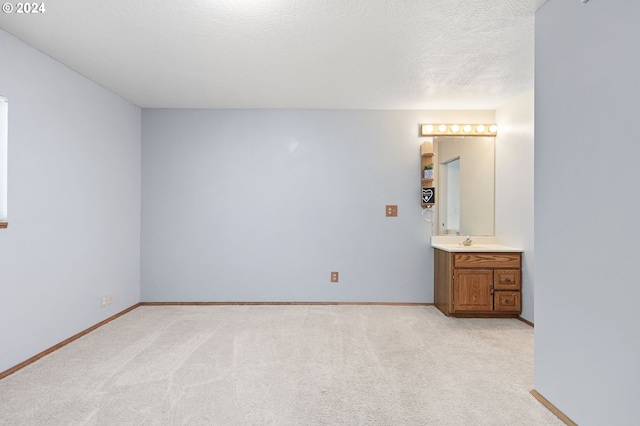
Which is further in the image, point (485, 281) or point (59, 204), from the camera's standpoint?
point (485, 281)

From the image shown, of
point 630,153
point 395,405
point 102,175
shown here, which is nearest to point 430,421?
point 395,405

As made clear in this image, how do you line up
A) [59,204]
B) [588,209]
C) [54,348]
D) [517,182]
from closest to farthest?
[588,209], [54,348], [59,204], [517,182]

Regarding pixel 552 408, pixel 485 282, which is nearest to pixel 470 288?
pixel 485 282

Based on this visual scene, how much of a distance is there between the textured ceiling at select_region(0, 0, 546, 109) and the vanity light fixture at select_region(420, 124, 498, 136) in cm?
42

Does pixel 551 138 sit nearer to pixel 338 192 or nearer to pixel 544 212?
pixel 544 212

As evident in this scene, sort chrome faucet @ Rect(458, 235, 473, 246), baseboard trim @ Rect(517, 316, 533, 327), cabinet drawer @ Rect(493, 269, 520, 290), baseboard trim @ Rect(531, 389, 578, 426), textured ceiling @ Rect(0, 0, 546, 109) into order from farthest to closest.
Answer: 1. chrome faucet @ Rect(458, 235, 473, 246)
2. cabinet drawer @ Rect(493, 269, 520, 290)
3. baseboard trim @ Rect(517, 316, 533, 327)
4. textured ceiling @ Rect(0, 0, 546, 109)
5. baseboard trim @ Rect(531, 389, 578, 426)

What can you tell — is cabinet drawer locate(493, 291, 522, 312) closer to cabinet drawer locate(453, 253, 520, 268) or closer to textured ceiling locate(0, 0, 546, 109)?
cabinet drawer locate(453, 253, 520, 268)

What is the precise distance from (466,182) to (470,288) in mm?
1305

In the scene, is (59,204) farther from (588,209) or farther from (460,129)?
(460,129)

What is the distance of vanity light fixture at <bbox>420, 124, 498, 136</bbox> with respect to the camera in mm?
4379

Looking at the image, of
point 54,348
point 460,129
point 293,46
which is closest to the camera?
point 293,46

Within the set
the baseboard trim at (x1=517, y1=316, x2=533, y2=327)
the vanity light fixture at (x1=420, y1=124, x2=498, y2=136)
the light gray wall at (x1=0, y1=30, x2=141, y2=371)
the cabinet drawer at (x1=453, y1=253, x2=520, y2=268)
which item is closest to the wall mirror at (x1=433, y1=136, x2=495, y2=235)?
the vanity light fixture at (x1=420, y1=124, x2=498, y2=136)

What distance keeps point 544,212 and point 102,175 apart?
3.90 m

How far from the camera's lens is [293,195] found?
14.7ft
